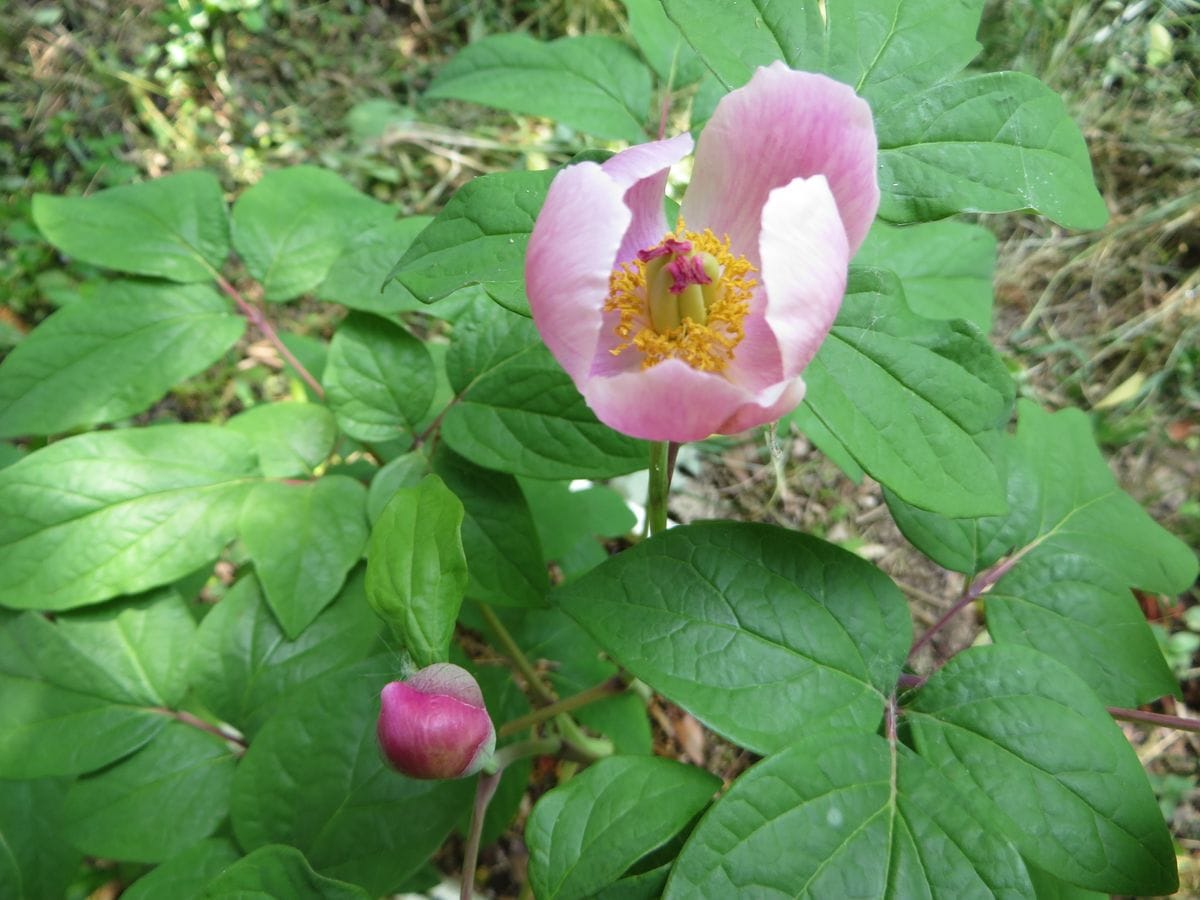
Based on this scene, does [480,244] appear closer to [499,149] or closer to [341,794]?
[341,794]

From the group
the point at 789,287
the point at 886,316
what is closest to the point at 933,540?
the point at 886,316

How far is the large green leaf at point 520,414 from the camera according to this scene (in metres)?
1.27

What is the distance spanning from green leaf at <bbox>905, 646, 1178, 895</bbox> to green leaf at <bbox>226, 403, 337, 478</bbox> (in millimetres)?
1086

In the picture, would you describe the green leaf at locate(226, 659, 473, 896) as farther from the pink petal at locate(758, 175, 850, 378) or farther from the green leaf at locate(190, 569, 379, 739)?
the pink petal at locate(758, 175, 850, 378)

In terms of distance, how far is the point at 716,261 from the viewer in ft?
3.75

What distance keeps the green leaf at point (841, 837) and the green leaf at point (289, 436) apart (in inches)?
38.8

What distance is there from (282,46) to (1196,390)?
3416 mm

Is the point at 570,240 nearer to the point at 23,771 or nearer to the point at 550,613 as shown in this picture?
the point at 550,613

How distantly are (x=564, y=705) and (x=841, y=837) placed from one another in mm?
509

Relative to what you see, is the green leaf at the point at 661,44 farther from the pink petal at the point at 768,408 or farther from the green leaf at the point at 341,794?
the green leaf at the point at 341,794

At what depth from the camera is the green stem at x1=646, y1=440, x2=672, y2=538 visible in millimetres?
1108

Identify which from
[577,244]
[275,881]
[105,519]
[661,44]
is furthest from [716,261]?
[105,519]

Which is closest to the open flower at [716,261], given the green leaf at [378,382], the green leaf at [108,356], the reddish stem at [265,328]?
the green leaf at [378,382]

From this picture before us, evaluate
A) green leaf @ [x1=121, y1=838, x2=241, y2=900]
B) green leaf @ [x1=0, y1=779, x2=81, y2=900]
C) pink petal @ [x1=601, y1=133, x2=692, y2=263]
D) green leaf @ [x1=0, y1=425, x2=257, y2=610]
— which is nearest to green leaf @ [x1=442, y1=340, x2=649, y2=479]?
pink petal @ [x1=601, y1=133, x2=692, y2=263]
